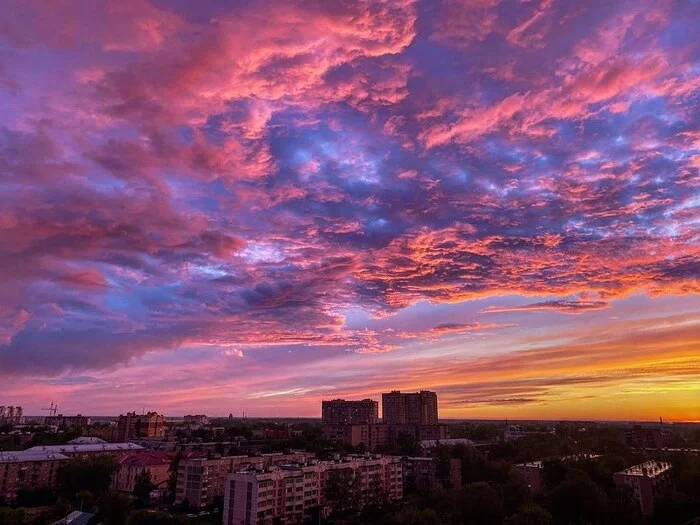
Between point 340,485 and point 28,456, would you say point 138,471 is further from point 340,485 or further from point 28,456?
point 340,485

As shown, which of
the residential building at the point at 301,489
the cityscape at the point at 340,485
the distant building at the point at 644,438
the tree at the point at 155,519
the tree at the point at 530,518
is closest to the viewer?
the tree at the point at 530,518

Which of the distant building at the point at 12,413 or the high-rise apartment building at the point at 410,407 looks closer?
the high-rise apartment building at the point at 410,407

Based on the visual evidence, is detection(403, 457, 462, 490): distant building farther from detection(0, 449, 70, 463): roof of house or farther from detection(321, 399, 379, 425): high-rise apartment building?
detection(321, 399, 379, 425): high-rise apartment building

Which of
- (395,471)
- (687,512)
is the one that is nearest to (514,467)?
(395,471)

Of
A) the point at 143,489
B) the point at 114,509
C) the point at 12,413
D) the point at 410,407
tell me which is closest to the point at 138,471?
the point at 143,489

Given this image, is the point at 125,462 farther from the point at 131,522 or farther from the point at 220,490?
the point at 131,522

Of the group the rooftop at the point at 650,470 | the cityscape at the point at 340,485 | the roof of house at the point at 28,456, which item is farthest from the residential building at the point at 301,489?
the roof of house at the point at 28,456

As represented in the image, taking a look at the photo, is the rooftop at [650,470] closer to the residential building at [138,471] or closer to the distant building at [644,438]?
the distant building at [644,438]
